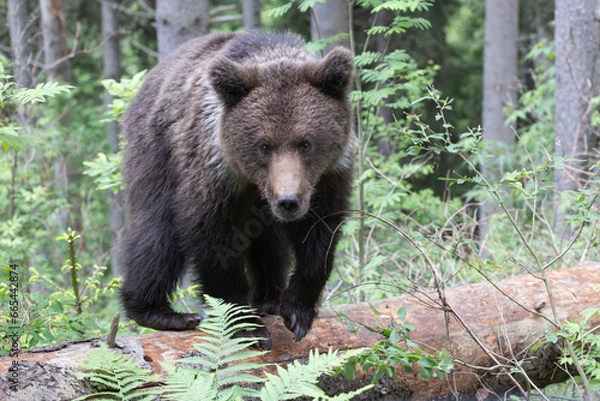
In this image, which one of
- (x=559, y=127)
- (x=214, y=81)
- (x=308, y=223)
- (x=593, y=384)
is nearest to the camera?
(x=593, y=384)

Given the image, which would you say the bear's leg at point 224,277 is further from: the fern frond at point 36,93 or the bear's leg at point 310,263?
the fern frond at point 36,93

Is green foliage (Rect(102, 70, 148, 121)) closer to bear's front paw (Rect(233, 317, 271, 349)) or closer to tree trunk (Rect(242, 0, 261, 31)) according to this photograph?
bear's front paw (Rect(233, 317, 271, 349))

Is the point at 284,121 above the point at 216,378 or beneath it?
above

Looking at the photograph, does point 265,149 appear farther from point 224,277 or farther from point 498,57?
point 498,57

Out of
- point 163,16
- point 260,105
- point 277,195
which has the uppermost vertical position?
point 163,16

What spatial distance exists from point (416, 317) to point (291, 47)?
7.36 feet

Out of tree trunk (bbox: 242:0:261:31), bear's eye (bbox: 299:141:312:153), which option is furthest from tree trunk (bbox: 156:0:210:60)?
bear's eye (bbox: 299:141:312:153)

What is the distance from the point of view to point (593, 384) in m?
4.36

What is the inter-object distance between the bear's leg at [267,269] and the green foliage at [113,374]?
2.11 meters

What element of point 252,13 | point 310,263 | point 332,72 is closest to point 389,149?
point 252,13

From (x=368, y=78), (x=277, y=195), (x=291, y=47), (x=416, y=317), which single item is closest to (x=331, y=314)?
(x=416, y=317)

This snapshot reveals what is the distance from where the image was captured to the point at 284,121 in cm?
470

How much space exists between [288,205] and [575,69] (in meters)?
6.55

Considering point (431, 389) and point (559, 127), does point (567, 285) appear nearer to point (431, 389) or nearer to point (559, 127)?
point (431, 389)
